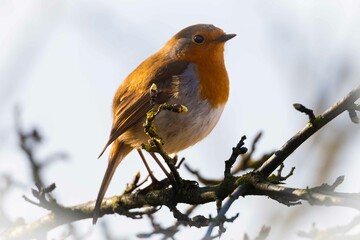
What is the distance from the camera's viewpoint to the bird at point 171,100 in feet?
17.7

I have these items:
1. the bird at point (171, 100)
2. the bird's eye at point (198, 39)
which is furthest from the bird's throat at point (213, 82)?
the bird's eye at point (198, 39)

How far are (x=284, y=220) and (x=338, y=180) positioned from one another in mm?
702

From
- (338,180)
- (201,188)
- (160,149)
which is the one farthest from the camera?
(201,188)

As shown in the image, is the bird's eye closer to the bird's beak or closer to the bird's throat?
the bird's beak

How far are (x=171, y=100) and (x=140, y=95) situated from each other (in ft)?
0.87

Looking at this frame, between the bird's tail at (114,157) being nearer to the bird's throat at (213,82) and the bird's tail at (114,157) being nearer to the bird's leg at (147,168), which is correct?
the bird's leg at (147,168)

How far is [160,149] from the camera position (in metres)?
3.86

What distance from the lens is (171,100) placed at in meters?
5.51

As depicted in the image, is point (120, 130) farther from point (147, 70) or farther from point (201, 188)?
point (201, 188)

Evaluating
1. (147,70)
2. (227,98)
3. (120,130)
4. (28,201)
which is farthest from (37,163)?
(227,98)

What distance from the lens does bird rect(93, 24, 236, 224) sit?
539cm

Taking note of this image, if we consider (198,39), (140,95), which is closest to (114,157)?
(140,95)

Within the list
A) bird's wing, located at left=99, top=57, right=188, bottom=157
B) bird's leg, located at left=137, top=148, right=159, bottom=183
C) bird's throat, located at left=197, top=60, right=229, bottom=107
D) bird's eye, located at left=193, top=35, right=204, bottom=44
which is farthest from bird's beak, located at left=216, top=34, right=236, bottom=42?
bird's leg, located at left=137, top=148, right=159, bottom=183

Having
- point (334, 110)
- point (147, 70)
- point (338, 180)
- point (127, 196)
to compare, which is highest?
point (147, 70)
